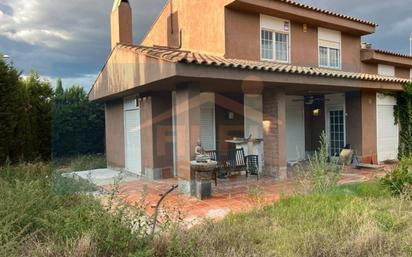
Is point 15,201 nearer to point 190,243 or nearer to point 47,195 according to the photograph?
point 47,195

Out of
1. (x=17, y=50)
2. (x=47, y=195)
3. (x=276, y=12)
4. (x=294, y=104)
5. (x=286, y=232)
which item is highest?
(x=276, y=12)

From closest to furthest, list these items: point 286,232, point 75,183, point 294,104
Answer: point 286,232, point 75,183, point 294,104

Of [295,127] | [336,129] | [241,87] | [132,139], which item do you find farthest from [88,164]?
[336,129]

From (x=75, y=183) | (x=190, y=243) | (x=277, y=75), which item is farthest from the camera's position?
(x=277, y=75)

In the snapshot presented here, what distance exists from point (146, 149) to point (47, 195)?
664 cm

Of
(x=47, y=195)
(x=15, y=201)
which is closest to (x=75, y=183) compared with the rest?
(x=47, y=195)

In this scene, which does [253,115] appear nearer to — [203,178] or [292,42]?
[292,42]

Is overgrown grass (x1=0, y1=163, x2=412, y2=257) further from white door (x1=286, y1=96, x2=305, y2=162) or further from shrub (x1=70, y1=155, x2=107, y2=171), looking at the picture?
shrub (x1=70, y1=155, x2=107, y2=171)

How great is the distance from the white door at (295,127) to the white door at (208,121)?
4633 mm

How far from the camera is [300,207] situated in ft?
22.7

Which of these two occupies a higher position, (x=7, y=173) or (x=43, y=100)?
(x=43, y=100)

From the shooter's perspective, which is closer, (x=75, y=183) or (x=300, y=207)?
(x=300, y=207)

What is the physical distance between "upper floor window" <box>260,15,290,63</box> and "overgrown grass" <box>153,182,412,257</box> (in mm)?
8470

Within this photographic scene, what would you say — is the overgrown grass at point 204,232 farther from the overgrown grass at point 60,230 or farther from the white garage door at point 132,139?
the white garage door at point 132,139
